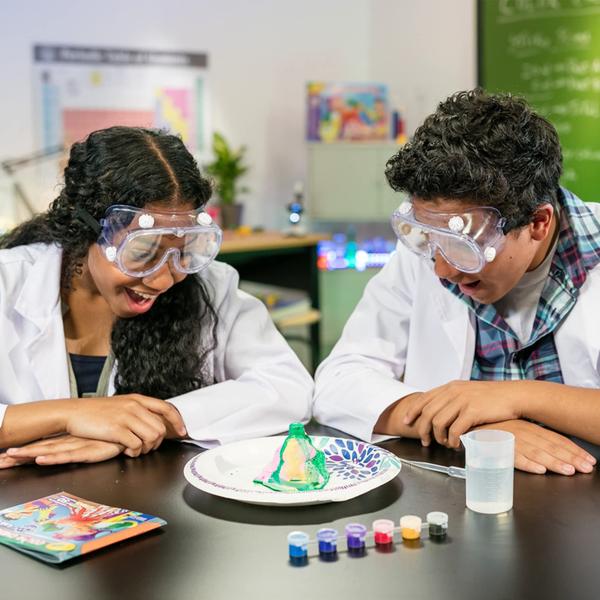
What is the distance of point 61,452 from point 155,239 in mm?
415

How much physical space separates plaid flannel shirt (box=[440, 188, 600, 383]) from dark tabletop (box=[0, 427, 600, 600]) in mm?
449

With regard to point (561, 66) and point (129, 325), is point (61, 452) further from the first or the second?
point (561, 66)

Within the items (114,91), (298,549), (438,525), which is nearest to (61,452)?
(298,549)

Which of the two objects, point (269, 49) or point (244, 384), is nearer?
point (244, 384)

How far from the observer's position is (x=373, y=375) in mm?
1782

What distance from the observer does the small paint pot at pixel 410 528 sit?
1.14m

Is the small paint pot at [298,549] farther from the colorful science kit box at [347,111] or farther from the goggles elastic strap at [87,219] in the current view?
the colorful science kit box at [347,111]

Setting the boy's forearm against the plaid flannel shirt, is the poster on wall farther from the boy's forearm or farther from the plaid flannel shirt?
the boy's forearm

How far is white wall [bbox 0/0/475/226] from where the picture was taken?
482 cm

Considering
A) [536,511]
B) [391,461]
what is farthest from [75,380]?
[536,511]

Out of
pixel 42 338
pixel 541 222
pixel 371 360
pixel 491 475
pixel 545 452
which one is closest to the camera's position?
pixel 491 475

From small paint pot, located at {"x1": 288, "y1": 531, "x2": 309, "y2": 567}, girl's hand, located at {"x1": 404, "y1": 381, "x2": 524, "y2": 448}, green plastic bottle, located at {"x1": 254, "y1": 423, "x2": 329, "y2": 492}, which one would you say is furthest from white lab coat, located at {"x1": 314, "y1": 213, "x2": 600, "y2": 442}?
small paint pot, located at {"x1": 288, "y1": 531, "x2": 309, "y2": 567}

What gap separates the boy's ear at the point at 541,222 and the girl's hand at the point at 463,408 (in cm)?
30

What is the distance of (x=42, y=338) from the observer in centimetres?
180
